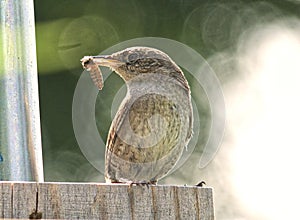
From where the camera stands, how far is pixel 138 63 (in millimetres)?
5562

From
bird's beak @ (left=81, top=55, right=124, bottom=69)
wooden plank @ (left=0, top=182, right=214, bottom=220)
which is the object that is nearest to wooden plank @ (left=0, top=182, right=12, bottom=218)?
wooden plank @ (left=0, top=182, right=214, bottom=220)

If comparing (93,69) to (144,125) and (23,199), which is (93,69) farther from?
(23,199)

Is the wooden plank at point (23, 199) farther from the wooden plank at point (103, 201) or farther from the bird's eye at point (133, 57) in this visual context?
the bird's eye at point (133, 57)

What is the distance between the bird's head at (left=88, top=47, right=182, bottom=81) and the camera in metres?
5.53

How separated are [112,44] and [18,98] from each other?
2.82 metres

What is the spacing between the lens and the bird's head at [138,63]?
553cm

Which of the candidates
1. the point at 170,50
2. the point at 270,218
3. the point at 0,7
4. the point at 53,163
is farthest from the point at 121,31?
the point at 0,7

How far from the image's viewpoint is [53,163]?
8.14m

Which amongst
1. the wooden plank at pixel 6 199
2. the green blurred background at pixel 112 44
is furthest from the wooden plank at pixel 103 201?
the green blurred background at pixel 112 44

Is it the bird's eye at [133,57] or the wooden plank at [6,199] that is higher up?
the bird's eye at [133,57]

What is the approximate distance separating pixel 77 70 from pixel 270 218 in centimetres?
212

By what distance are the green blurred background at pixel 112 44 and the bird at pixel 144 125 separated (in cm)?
134

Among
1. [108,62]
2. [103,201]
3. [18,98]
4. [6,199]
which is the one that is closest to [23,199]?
[6,199]

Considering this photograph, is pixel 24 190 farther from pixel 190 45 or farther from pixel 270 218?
pixel 270 218
